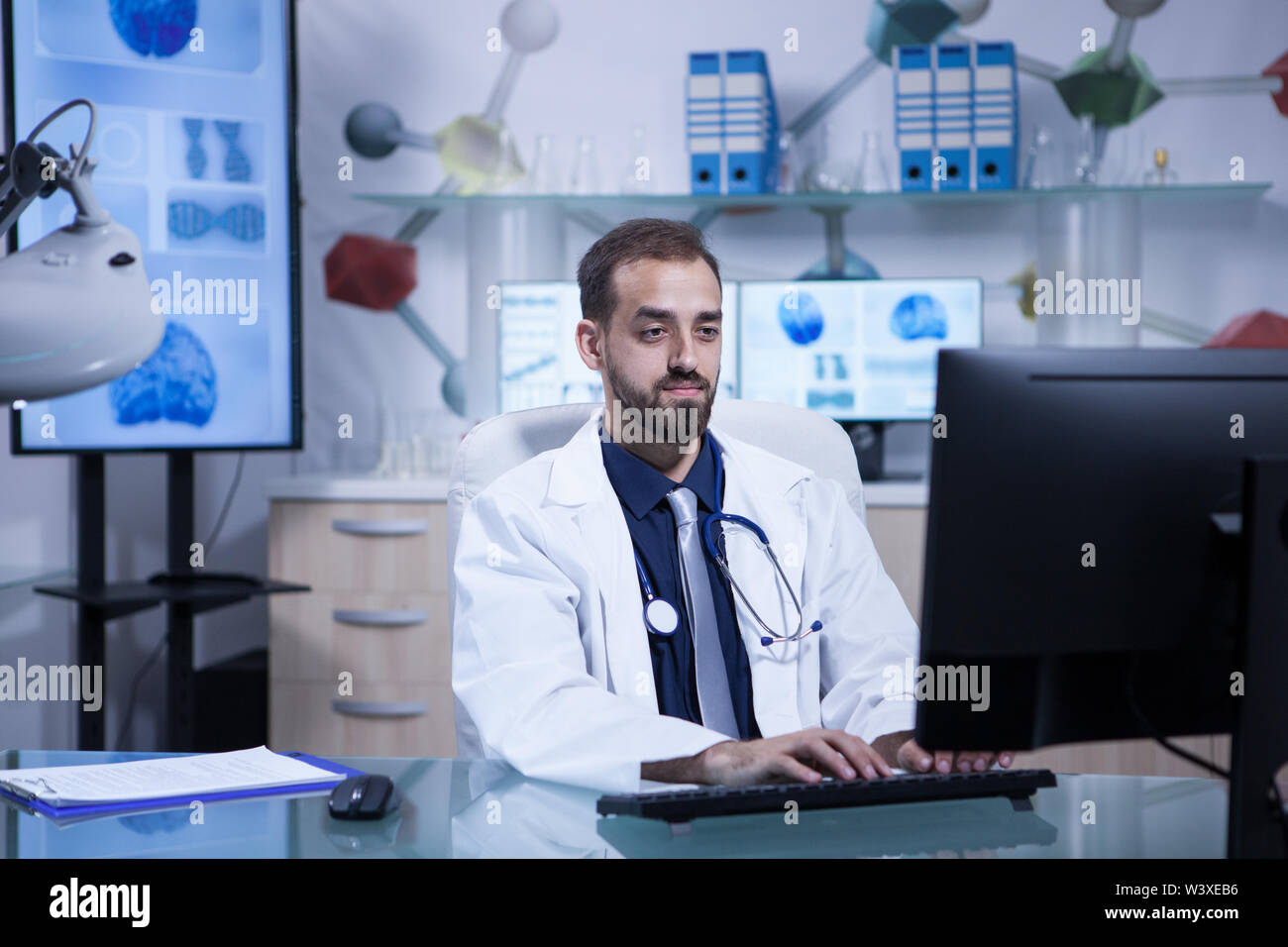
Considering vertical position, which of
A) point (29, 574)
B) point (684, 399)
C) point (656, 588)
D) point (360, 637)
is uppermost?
point (684, 399)

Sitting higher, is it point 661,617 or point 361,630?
point 661,617

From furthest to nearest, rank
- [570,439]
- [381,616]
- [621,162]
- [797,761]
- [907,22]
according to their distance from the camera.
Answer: [621,162], [907,22], [381,616], [570,439], [797,761]

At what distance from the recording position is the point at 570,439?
5.73 ft

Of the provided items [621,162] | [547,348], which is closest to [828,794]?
[547,348]

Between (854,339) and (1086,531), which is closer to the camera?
(1086,531)

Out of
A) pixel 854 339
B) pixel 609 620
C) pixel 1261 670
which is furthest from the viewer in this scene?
pixel 854 339

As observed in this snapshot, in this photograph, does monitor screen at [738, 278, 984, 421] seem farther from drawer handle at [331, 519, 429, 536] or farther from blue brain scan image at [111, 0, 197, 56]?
blue brain scan image at [111, 0, 197, 56]

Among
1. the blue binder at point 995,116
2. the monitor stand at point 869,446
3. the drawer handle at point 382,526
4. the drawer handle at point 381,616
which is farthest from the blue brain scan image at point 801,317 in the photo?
the drawer handle at point 381,616

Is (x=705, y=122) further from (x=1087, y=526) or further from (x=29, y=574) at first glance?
(x=1087, y=526)

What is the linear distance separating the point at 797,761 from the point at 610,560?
1.63 ft

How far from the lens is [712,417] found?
6.01 ft

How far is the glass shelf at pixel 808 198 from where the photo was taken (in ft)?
10.1

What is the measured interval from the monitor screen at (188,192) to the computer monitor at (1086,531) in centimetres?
217

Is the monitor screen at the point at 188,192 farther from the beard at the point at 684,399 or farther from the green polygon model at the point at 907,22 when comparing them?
the green polygon model at the point at 907,22
